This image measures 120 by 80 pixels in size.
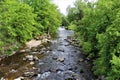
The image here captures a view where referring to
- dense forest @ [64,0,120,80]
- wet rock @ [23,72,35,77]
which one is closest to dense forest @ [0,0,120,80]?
dense forest @ [64,0,120,80]

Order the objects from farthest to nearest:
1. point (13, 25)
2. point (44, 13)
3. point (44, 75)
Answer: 1. point (44, 13)
2. point (13, 25)
3. point (44, 75)

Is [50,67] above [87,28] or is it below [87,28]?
below

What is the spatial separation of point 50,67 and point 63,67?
5.54ft

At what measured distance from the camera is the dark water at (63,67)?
82.1 feet

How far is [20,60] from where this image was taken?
31.7 m

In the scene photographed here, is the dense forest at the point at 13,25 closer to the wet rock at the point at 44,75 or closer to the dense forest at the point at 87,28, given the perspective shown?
the dense forest at the point at 87,28

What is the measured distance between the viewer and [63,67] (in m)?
28.5

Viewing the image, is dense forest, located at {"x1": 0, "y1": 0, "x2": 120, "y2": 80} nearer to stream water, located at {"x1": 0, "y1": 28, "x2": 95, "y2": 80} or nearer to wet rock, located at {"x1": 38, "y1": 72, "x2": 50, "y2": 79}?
stream water, located at {"x1": 0, "y1": 28, "x2": 95, "y2": 80}

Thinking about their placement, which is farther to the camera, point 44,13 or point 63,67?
point 44,13

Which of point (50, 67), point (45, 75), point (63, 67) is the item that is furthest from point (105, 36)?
point (50, 67)

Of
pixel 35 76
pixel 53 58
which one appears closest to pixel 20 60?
pixel 53 58

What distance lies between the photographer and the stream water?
25.2 metres

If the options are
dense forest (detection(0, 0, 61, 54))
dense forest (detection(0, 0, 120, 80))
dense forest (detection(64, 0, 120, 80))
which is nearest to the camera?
dense forest (detection(64, 0, 120, 80))

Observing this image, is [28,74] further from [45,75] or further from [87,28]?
[87,28]
